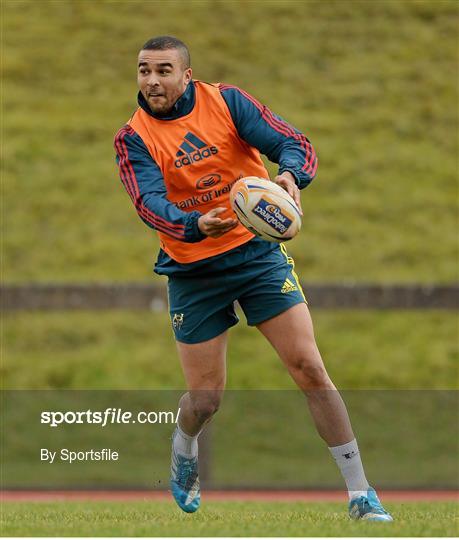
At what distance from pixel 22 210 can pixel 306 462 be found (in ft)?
20.4

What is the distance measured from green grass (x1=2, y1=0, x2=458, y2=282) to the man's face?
28.1 ft

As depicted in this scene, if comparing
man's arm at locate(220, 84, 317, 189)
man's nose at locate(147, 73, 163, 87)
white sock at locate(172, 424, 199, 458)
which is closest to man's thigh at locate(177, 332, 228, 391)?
white sock at locate(172, 424, 199, 458)

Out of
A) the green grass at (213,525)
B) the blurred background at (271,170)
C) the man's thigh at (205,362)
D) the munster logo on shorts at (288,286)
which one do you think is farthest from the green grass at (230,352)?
the munster logo on shorts at (288,286)

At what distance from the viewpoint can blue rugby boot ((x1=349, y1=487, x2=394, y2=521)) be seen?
205 inches

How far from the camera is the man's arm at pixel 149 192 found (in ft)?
16.9

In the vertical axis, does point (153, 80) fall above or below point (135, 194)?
above

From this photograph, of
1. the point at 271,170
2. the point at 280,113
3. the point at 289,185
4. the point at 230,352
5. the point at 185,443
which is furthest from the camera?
the point at 280,113

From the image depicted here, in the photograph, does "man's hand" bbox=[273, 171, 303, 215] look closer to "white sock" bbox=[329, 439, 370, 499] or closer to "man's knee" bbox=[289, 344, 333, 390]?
"man's knee" bbox=[289, 344, 333, 390]

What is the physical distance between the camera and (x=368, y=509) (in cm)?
526

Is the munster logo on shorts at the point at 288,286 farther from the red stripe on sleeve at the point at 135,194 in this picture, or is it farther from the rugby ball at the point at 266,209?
the red stripe on sleeve at the point at 135,194

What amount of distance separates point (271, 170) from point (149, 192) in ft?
33.1

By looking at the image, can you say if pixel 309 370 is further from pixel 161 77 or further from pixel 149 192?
pixel 161 77

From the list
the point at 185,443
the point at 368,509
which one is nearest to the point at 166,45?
the point at 185,443

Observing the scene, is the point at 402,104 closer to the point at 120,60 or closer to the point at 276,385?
the point at 120,60
